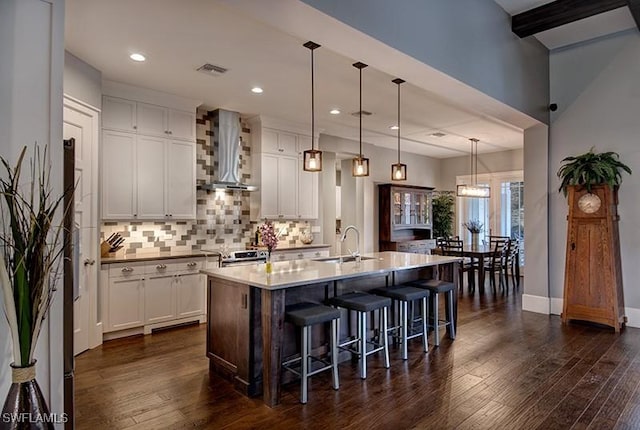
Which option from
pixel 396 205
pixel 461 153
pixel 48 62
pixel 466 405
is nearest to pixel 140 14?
pixel 48 62

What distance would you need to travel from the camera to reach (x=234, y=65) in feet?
13.6

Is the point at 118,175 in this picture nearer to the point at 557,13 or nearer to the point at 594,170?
the point at 557,13

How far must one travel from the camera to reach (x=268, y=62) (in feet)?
13.4

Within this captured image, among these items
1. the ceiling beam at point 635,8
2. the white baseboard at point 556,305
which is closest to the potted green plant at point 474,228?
the white baseboard at point 556,305

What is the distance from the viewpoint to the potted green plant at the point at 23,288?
148cm

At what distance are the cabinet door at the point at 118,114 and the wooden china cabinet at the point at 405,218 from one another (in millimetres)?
5169

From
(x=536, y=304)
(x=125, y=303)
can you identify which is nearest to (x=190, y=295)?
(x=125, y=303)

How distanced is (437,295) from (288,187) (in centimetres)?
311

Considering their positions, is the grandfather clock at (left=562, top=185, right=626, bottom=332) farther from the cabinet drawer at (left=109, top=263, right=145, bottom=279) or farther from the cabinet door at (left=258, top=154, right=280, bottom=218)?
the cabinet drawer at (left=109, top=263, right=145, bottom=279)

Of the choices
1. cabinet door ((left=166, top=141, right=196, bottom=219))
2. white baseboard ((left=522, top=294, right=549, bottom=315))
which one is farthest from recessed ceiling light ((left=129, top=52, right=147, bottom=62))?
white baseboard ((left=522, top=294, right=549, bottom=315))

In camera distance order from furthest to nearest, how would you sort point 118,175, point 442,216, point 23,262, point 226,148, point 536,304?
point 442,216, point 226,148, point 536,304, point 118,175, point 23,262

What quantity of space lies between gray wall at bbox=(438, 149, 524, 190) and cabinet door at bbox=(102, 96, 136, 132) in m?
7.70

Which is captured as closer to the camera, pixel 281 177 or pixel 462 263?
pixel 281 177

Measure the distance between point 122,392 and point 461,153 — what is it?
8671 millimetres
